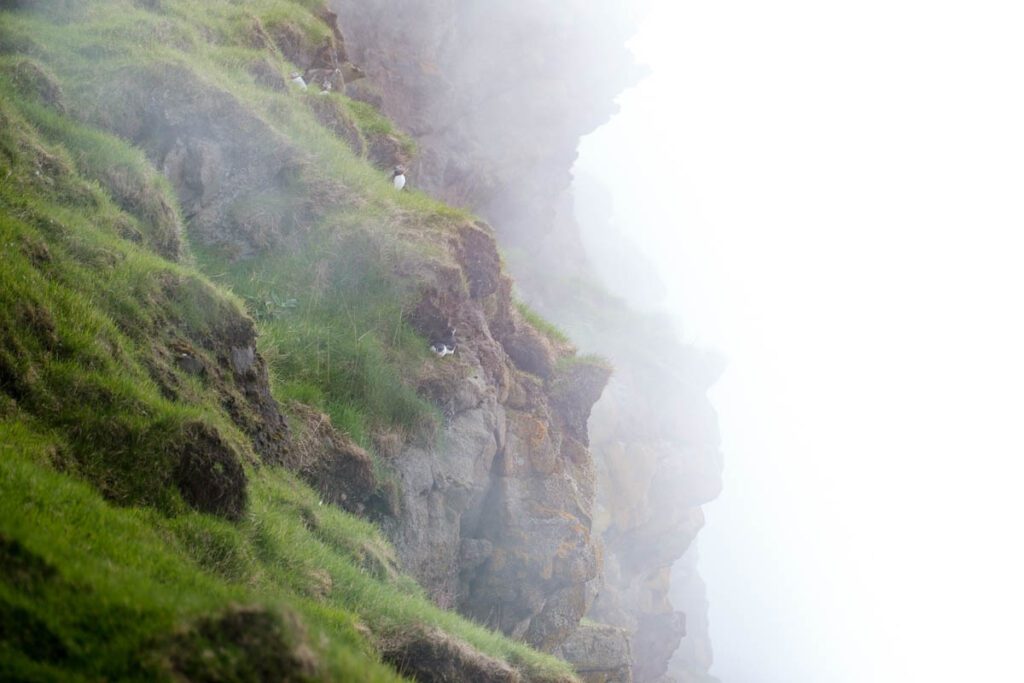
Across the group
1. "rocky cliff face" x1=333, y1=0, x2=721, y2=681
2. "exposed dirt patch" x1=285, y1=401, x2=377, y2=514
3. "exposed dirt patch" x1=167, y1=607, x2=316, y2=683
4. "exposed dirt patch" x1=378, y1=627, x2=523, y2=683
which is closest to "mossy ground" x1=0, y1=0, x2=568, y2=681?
"exposed dirt patch" x1=167, y1=607, x2=316, y2=683

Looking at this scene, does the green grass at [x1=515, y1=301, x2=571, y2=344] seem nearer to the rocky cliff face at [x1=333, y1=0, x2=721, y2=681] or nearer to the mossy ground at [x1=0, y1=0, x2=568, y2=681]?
the mossy ground at [x1=0, y1=0, x2=568, y2=681]

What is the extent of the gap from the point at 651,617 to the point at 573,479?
3320cm

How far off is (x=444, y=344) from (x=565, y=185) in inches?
1536

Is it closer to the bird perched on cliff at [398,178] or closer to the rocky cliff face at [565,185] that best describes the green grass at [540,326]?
the bird perched on cliff at [398,178]

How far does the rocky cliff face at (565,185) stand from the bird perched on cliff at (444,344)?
2089cm

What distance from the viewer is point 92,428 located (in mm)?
6516

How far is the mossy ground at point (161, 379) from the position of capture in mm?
4195

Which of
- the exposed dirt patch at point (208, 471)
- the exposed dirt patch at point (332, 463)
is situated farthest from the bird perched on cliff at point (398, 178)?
the exposed dirt patch at point (208, 471)

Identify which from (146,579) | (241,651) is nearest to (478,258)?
(146,579)

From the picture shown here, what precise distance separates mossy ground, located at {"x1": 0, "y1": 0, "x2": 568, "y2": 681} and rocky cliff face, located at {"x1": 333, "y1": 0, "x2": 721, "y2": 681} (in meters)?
19.8

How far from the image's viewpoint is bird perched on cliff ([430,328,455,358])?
46.4ft

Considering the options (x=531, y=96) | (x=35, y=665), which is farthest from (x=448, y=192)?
(x=35, y=665)

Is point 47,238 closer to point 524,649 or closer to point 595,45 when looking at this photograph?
point 524,649

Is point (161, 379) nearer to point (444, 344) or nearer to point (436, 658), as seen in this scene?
point (436, 658)
